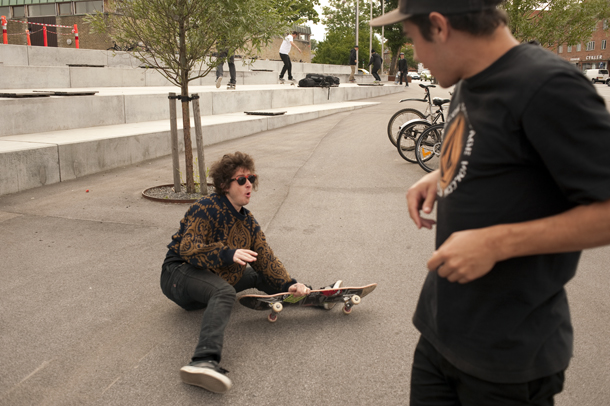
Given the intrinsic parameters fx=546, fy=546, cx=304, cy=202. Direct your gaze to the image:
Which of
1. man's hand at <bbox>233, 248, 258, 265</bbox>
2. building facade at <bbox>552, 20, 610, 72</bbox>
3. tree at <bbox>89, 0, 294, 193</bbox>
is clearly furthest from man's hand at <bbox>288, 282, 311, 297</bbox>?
building facade at <bbox>552, 20, 610, 72</bbox>

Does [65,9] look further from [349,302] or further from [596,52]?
[596,52]

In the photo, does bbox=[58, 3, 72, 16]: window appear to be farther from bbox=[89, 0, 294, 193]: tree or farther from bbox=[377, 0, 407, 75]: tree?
bbox=[89, 0, 294, 193]: tree

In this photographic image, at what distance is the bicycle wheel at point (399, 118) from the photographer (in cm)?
1075

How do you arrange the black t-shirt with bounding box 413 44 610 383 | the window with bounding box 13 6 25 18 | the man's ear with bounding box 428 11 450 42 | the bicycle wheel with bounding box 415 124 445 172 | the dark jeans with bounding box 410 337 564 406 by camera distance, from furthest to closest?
the window with bounding box 13 6 25 18
the bicycle wheel with bounding box 415 124 445 172
the dark jeans with bounding box 410 337 564 406
the man's ear with bounding box 428 11 450 42
the black t-shirt with bounding box 413 44 610 383

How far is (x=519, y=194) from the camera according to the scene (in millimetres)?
1322

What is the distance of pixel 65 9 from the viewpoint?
4484 cm

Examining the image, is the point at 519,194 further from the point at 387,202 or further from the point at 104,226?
the point at 387,202

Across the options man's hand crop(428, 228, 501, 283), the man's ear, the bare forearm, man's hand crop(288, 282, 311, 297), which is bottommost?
man's hand crop(288, 282, 311, 297)

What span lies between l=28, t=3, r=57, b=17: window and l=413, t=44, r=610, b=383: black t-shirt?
2014 inches

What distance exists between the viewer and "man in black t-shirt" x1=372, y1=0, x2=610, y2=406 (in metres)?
1.20

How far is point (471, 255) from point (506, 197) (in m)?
0.18

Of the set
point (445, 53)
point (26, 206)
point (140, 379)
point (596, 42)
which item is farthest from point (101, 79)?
point (596, 42)

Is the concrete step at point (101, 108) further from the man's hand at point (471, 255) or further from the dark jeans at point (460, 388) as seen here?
the man's hand at point (471, 255)

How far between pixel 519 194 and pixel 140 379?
252cm
